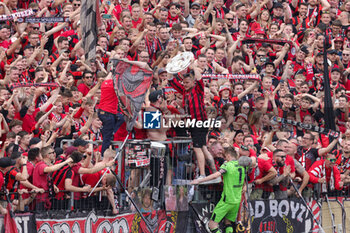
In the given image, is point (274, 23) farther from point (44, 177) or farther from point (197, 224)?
point (44, 177)

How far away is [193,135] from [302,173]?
2.48m

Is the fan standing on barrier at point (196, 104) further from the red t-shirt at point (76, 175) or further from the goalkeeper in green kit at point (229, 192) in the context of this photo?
the red t-shirt at point (76, 175)

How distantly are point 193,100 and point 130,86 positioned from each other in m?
1.78

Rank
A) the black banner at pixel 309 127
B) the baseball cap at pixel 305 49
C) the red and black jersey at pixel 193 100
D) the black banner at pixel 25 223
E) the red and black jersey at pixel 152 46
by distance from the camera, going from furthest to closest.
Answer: the baseball cap at pixel 305 49, the red and black jersey at pixel 152 46, the black banner at pixel 309 127, the red and black jersey at pixel 193 100, the black banner at pixel 25 223

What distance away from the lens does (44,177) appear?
1408cm

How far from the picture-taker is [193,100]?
16109 millimetres

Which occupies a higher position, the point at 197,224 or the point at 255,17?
the point at 255,17

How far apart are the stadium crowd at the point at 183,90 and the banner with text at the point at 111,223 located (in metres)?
0.21

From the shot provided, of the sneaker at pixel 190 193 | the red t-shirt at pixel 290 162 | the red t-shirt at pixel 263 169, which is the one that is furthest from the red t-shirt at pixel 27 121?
the red t-shirt at pixel 290 162

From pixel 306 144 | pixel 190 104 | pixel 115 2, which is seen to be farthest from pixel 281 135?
pixel 115 2

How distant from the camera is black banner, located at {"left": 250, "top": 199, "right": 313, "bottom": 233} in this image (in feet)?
53.6

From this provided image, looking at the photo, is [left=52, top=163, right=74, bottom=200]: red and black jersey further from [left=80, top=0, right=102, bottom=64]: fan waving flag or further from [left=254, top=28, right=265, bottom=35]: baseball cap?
[left=254, top=28, right=265, bottom=35]: baseball cap

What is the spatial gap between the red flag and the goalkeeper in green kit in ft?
10.6

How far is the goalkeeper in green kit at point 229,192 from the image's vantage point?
15516 mm
